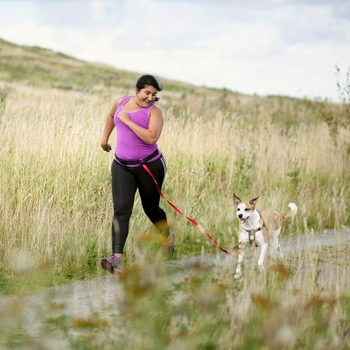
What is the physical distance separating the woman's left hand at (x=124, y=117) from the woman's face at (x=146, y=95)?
19 centimetres

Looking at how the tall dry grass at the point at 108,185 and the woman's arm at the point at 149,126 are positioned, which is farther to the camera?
the tall dry grass at the point at 108,185

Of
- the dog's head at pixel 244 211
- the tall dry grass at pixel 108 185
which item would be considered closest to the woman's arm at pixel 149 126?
the dog's head at pixel 244 211

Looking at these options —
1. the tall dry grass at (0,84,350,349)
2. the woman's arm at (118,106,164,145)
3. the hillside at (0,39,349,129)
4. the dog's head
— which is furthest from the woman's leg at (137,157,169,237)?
the hillside at (0,39,349,129)

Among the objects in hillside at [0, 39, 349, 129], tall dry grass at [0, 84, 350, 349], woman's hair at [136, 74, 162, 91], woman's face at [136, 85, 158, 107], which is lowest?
tall dry grass at [0, 84, 350, 349]

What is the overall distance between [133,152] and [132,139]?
5.0 inches

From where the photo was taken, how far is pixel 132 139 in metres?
7.34

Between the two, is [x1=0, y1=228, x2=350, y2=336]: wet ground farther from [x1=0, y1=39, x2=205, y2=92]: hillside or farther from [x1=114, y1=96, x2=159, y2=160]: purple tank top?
[x1=0, y1=39, x2=205, y2=92]: hillside

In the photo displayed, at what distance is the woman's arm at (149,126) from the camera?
7.10 meters

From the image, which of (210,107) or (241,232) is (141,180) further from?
(210,107)

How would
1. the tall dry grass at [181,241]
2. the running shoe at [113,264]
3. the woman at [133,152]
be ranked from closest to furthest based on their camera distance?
the tall dry grass at [181,241]
the woman at [133,152]
the running shoe at [113,264]

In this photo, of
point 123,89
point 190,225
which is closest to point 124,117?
point 190,225

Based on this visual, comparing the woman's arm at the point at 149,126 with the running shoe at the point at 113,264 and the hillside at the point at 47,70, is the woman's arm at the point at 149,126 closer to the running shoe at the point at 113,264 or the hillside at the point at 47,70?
the running shoe at the point at 113,264

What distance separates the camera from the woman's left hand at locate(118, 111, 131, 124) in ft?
23.4

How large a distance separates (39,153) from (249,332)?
6519mm
